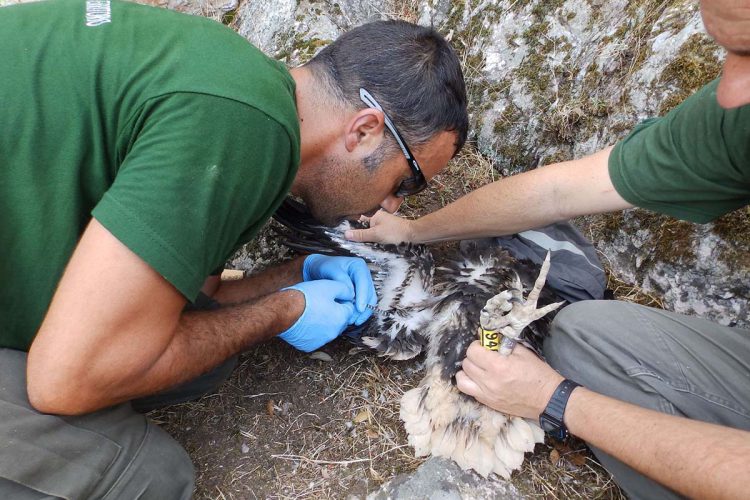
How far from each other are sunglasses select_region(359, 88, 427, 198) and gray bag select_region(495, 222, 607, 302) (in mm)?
703

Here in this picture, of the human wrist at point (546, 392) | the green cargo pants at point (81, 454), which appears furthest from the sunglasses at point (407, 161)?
the green cargo pants at point (81, 454)

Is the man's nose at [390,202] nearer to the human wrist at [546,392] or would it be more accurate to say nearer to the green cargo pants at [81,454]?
the human wrist at [546,392]

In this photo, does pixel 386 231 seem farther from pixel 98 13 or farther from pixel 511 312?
pixel 98 13

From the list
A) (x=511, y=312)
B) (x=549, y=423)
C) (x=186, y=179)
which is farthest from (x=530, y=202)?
(x=186, y=179)

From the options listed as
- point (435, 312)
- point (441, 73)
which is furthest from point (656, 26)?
point (435, 312)

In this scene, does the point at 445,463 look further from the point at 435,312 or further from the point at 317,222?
the point at 317,222

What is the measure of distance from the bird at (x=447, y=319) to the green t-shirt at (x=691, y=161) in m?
0.66

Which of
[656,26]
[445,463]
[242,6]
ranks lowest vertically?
[445,463]

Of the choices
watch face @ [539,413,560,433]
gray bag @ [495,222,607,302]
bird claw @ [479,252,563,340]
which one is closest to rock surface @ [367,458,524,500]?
watch face @ [539,413,560,433]

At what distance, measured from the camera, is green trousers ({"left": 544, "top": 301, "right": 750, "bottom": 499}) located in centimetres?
219

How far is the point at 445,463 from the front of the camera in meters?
2.38

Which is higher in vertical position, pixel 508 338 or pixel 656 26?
pixel 656 26

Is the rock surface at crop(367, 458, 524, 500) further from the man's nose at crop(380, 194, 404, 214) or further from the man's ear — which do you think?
the man's ear

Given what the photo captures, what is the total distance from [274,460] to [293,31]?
125 inches
